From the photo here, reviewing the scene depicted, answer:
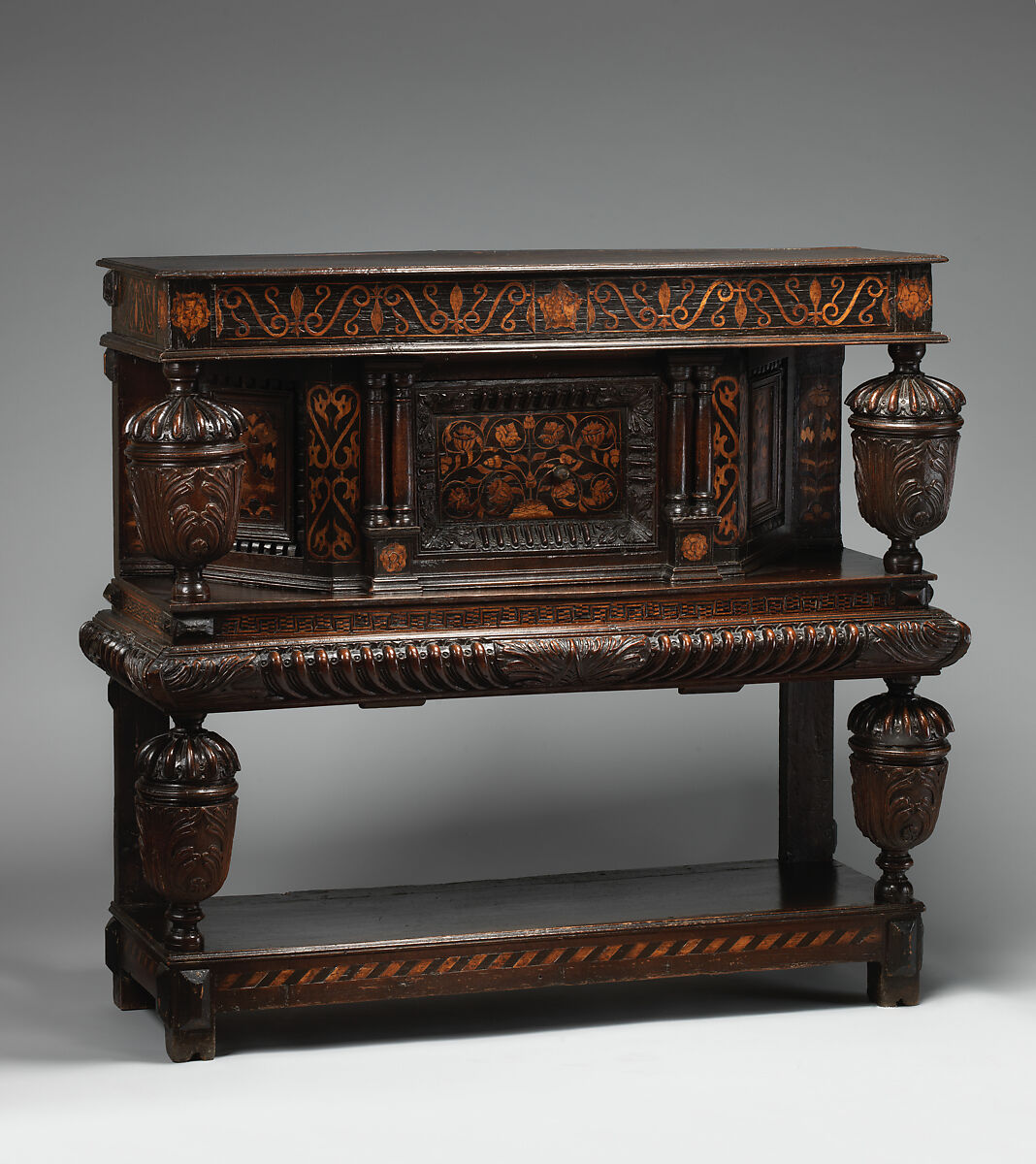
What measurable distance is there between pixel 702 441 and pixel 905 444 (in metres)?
0.41

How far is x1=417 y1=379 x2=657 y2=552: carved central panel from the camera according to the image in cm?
525

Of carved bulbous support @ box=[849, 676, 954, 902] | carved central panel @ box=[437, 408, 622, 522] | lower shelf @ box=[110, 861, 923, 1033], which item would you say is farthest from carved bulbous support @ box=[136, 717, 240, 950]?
carved bulbous support @ box=[849, 676, 954, 902]

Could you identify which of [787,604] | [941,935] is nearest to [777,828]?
[941,935]

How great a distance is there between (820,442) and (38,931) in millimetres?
2086

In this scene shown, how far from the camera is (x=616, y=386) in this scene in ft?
17.4

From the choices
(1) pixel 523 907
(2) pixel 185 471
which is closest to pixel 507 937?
(1) pixel 523 907

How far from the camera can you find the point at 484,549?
17.4 feet

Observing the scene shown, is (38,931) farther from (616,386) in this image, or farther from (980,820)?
(980,820)

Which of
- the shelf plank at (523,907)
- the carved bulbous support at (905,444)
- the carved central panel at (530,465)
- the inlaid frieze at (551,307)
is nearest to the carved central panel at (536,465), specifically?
the carved central panel at (530,465)

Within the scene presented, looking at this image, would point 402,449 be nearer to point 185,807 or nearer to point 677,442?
point 677,442

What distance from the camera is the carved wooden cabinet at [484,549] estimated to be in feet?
16.6

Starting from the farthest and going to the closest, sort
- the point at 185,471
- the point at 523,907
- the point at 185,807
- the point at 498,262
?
the point at 523,907, the point at 498,262, the point at 185,807, the point at 185,471

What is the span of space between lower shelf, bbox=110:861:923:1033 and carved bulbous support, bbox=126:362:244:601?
0.85 metres

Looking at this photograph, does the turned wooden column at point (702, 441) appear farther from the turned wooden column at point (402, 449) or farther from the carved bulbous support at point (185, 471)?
the carved bulbous support at point (185, 471)
